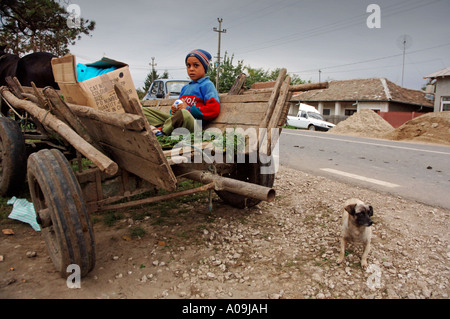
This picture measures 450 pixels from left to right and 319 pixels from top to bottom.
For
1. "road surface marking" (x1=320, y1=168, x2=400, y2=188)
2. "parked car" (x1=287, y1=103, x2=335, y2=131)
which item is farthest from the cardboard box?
"parked car" (x1=287, y1=103, x2=335, y2=131)

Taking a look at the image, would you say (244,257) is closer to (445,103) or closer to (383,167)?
(383,167)

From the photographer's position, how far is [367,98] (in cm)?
2617

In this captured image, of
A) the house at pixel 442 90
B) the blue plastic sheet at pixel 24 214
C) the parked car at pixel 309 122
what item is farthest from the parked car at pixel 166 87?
the house at pixel 442 90

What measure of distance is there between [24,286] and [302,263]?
2.13 m

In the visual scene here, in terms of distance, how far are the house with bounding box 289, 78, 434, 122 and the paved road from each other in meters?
18.3

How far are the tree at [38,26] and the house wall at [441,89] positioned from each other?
24.8m

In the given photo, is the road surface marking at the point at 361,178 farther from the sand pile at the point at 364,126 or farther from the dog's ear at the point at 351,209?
the sand pile at the point at 364,126

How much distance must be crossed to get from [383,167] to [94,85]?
6.14 metres

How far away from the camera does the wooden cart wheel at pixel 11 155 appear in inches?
127

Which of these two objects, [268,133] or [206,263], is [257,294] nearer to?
[206,263]

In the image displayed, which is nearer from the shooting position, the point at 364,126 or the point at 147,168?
the point at 147,168

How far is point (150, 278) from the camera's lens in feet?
7.64

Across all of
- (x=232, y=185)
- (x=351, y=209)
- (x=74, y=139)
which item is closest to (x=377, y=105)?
(x=351, y=209)
